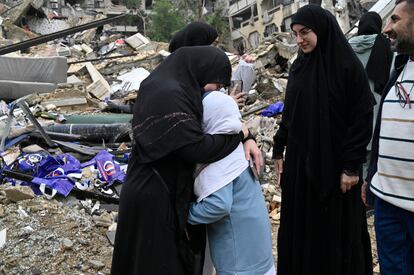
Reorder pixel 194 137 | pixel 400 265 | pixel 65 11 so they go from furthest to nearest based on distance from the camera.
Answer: pixel 65 11
pixel 400 265
pixel 194 137

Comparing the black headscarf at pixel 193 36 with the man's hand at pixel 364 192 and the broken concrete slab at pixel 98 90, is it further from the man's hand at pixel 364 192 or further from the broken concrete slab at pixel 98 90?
the broken concrete slab at pixel 98 90

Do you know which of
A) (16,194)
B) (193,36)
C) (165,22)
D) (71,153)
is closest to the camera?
(193,36)

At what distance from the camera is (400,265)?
1984 mm

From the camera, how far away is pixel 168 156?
67.1 inches

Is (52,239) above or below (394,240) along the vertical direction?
below

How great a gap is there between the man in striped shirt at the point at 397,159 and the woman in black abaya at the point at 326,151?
0.20 meters

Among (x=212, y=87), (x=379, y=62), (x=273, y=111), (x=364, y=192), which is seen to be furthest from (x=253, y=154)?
(x=273, y=111)

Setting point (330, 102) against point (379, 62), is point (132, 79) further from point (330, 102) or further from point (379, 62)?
point (330, 102)

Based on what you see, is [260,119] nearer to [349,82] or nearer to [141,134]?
[349,82]

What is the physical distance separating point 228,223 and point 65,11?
3727cm

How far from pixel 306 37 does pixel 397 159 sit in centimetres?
77

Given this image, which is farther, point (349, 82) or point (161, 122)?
point (349, 82)

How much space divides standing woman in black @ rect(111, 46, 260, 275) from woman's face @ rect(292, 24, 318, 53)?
696 mm

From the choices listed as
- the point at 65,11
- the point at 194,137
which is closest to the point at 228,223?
the point at 194,137
